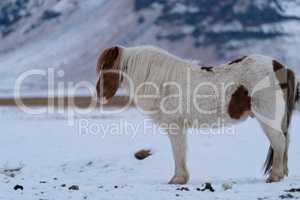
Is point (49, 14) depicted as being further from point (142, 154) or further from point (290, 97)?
point (290, 97)

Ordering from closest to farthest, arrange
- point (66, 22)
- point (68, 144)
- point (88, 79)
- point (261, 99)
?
point (261, 99)
point (68, 144)
point (88, 79)
point (66, 22)

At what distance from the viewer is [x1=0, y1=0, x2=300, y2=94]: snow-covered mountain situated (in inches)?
4432

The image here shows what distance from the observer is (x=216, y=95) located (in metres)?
8.77

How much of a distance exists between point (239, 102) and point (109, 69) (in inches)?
84.8

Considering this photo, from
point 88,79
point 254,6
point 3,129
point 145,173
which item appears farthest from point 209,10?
point 145,173

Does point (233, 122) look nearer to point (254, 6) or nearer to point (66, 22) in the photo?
point (254, 6)

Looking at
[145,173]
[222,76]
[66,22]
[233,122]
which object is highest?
[66,22]

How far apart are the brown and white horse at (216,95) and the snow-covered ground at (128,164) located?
0.72 metres

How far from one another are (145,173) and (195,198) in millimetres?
5575

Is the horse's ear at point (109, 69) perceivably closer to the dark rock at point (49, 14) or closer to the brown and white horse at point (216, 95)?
the brown and white horse at point (216, 95)

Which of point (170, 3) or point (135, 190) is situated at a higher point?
point (170, 3)

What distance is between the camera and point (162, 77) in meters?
9.19

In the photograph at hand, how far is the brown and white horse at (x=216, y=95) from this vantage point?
873 cm

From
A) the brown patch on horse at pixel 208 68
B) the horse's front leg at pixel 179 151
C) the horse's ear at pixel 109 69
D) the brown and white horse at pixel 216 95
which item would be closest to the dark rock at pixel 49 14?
the horse's ear at pixel 109 69
